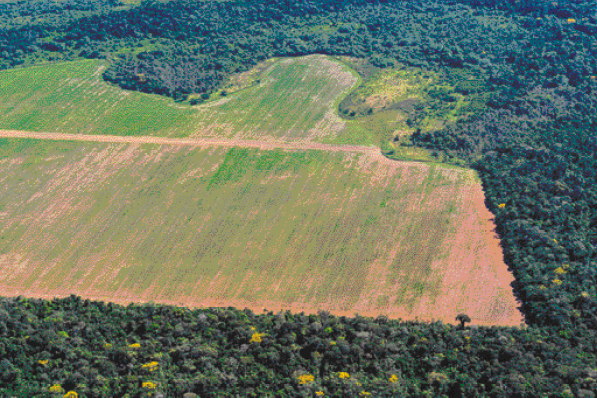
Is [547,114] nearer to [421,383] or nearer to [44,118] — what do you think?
[421,383]

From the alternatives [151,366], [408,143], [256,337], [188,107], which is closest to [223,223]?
[256,337]

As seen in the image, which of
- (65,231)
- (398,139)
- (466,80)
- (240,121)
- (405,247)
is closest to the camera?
(405,247)

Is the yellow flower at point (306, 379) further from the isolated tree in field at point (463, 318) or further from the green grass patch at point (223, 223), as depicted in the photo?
the isolated tree in field at point (463, 318)

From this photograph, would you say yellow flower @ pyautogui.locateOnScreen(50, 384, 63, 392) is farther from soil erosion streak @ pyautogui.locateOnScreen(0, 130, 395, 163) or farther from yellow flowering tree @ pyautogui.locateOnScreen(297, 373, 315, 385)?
soil erosion streak @ pyautogui.locateOnScreen(0, 130, 395, 163)

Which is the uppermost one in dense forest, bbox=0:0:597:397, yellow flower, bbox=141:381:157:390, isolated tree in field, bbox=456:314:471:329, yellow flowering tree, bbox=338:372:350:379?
yellow flower, bbox=141:381:157:390

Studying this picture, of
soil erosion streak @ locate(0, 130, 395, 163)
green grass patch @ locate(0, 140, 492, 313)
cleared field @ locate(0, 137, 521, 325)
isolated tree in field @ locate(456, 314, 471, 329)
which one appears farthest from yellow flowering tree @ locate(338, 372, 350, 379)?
soil erosion streak @ locate(0, 130, 395, 163)

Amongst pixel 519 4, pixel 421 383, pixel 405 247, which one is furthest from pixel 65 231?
pixel 519 4
